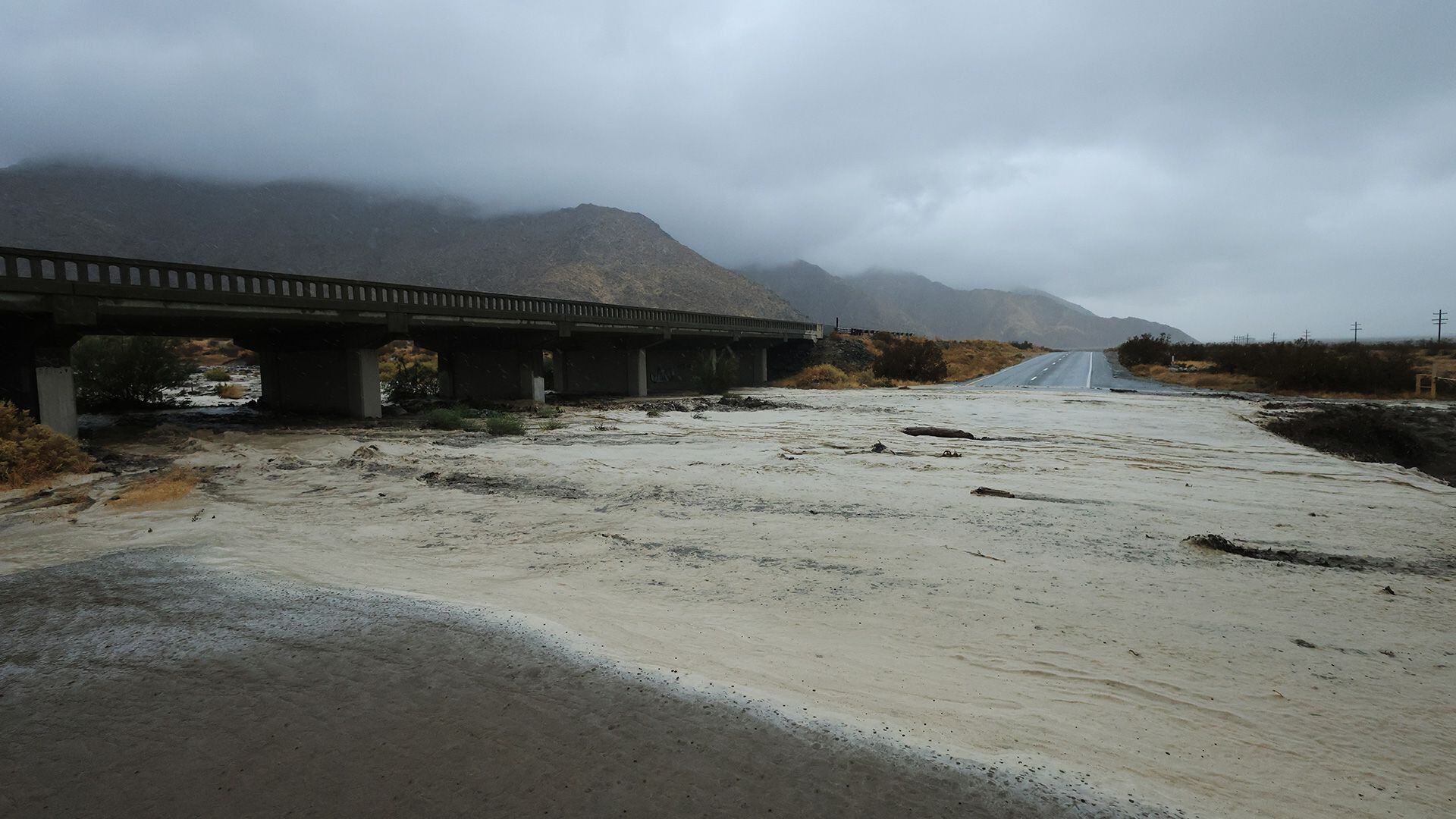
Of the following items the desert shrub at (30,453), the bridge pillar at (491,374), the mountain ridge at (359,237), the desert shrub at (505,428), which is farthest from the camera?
the mountain ridge at (359,237)

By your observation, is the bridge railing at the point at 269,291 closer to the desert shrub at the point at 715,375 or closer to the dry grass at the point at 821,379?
the desert shrub at the point at 715,375

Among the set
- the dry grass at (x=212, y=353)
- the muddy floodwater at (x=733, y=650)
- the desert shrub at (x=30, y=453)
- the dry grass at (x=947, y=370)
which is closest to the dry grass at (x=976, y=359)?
the dry grass at (x=947, y=370)

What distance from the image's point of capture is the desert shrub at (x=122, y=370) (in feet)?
78.9

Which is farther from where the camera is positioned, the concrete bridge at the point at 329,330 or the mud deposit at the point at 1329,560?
the concrete bridge at the point at 329,330

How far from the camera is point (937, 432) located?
1833 centimetres

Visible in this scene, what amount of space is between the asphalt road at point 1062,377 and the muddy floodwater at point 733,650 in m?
36.2

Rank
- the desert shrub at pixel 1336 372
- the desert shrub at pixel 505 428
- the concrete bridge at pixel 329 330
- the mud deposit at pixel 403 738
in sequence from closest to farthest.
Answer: the mud deposit at pixel 403 738, the concrete bridge at pixel 329 330, the desert shrub at pixel 505 428, the desert shrub at pixel 1336 372

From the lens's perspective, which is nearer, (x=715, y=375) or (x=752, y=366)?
(x=715, y=375)

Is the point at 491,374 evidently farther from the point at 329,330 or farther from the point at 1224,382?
the point at 1224,382

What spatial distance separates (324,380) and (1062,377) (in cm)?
4803

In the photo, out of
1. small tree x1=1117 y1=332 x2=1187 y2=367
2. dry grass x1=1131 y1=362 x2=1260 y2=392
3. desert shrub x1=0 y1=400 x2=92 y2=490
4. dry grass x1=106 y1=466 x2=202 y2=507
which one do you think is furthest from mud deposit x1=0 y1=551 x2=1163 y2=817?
small tree x1=1117 y1=332 x2=1187 y2=367

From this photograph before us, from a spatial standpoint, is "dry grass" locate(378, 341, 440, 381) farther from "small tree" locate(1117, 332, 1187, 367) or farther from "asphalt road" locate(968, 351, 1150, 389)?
→ "small tree" locate(1117, 332, 1187, 367)

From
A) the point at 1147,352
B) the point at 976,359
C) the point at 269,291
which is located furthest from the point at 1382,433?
the point at 1147,352

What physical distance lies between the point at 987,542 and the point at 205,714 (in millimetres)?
6846
